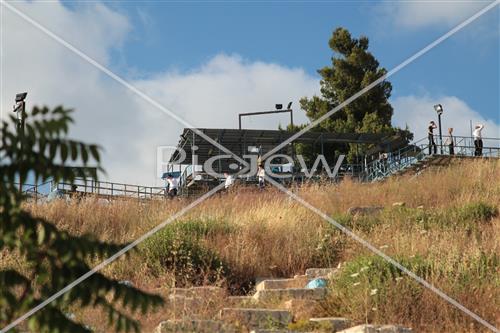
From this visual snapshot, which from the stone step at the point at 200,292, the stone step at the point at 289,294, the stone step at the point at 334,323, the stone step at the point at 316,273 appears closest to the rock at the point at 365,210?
the stone step at the point at 316,273

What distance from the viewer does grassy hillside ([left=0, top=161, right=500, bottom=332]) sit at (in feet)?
25.0

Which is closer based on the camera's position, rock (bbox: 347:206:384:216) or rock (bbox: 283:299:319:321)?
rock (bbox: 283:299:319:321)

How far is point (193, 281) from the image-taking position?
9.50 meters

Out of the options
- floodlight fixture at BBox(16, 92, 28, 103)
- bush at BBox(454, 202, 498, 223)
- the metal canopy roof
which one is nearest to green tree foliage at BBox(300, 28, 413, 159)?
the metal canopy roof

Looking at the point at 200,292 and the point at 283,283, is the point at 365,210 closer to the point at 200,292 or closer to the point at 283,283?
the point at 283,283

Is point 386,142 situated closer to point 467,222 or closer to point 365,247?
point 467,222

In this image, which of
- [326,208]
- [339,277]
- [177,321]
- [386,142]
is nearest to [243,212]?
[326,208]

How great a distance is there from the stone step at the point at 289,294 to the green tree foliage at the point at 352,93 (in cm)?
2935

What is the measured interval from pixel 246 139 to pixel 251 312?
73.3 ft

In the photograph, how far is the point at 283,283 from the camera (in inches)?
368

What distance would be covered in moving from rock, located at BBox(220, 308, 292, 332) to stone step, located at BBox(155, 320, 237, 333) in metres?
0.41

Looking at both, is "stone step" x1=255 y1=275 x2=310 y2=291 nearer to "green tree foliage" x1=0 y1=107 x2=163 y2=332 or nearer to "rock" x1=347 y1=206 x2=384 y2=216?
"rock" x1=347 y1=206 x2=384 y2=216

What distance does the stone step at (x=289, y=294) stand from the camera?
8.20 meters

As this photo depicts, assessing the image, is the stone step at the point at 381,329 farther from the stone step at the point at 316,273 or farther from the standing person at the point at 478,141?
the standing person at the point at 478,141
